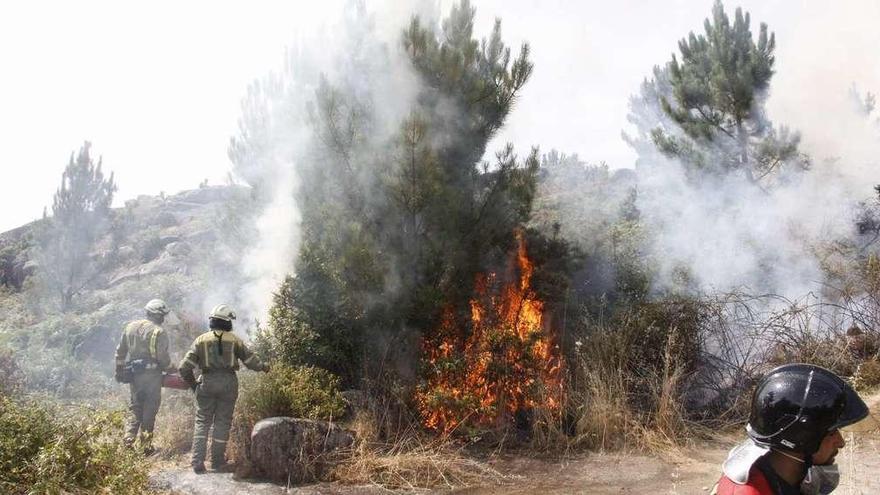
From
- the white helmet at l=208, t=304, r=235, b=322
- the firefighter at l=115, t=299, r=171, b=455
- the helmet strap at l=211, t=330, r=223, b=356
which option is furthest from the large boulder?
the firefighter at l=115, t=299, r=171, b=455

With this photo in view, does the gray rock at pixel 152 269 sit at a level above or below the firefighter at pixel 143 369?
above

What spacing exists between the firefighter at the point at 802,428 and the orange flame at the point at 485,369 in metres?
5.00

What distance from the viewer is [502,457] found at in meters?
6.78

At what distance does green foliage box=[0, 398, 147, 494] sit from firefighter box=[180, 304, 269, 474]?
1.92 m

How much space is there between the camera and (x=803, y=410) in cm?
206

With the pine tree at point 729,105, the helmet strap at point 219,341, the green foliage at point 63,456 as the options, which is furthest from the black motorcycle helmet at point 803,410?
the pine tree at point 729,105

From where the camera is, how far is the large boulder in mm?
6008

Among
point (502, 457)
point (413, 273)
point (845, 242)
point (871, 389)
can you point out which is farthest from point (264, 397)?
point (845, 242)

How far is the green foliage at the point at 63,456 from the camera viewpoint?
4.01m

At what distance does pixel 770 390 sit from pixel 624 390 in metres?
5.51

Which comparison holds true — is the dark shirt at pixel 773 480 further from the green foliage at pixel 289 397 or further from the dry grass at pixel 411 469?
the green foliage at pixel 289 397

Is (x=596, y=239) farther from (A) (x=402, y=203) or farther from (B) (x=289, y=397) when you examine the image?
(B) (x=289, y=397)

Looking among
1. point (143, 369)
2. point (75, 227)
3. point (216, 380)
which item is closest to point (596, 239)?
point (216, 380)

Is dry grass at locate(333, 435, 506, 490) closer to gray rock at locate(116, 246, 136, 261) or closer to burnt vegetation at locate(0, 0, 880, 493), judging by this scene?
burnt vegetation at locate(0, 0, 880, 493)
